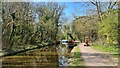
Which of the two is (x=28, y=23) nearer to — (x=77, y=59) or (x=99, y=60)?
(x=77, y=59)

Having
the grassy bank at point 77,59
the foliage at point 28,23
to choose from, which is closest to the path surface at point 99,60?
the grassy bank at point 77,59

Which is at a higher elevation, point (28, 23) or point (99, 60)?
point (28, 23)

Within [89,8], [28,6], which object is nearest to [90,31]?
[89,8]

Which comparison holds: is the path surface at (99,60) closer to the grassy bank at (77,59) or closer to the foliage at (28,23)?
the grassy bank at (77,59)

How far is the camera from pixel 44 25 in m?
7.18

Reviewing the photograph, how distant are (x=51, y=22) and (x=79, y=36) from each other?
3.22 feet

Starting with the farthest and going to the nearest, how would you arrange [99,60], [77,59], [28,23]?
[28,23] → [77,59] → [99,60]

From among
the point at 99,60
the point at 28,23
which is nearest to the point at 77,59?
the point at 99,60

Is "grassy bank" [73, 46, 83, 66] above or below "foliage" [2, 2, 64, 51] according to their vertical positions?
below

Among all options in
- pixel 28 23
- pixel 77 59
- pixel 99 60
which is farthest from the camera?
pixel 28 23

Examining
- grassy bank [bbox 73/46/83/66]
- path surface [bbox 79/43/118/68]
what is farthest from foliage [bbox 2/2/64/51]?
path surface [bbox 79/43/118/68]

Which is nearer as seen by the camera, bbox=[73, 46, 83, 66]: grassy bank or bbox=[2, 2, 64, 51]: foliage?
bbox=[73, 46, 83, 66]: grassy bank

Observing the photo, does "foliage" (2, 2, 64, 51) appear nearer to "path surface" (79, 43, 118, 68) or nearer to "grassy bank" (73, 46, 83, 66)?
"grassy bank" (73, 46, 83, 66)

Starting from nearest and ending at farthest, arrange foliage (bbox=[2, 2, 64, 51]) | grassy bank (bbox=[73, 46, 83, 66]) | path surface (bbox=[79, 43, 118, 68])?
path surface (bbox=[79, 43, 118, 68]) → grassy bank (bbox=[73, 46, 83, 66]) → foliage (bbox=[2, 2, 64, 51])
